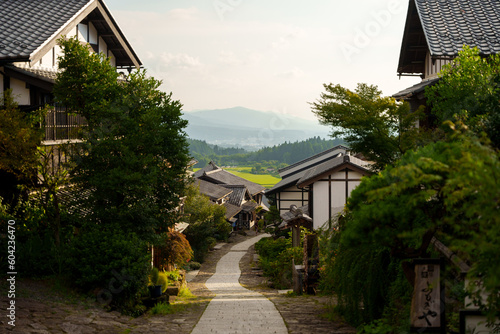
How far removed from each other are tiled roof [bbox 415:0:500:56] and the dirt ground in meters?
8.49

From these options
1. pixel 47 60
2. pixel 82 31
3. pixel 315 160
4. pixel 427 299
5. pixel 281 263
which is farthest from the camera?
pixel 315 160

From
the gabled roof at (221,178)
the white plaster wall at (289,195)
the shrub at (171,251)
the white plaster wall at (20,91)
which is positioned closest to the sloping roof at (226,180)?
the gabled roof at (221,178)

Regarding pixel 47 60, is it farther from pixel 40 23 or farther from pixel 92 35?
pixel 92 35

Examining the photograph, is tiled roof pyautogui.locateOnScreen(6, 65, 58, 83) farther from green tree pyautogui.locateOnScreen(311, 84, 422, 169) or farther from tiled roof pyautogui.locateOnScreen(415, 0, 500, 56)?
tiled roof pyautogui.locateOnScreen(415, 0, 500, 56)

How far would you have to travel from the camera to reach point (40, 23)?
17.4 meters

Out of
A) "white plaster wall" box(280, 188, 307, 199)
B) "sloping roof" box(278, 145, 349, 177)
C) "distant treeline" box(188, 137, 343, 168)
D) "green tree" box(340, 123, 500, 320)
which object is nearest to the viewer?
"green tree" box(340, 123, 500, 320)

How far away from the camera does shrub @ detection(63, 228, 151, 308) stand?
42.2 ft

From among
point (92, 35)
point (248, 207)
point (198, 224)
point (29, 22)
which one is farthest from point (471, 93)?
point (248, 207)

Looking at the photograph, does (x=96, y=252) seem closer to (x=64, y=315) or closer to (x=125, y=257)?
A: (x=125, y=257)

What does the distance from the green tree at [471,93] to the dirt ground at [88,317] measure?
542cm

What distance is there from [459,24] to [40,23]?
15532 millimetres

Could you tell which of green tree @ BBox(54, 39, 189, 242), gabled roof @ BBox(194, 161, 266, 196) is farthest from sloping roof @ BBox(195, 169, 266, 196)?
green tree @ BBox(54, 39, 189, 242)

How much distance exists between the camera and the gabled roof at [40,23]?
1547 cm

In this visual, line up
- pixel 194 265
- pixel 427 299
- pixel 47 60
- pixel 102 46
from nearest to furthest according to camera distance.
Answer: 1. pixel 427 299
2. pixel 47 60
3. pixel 102 46
4. pixel 194 265
